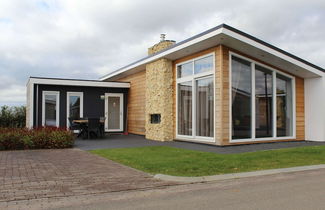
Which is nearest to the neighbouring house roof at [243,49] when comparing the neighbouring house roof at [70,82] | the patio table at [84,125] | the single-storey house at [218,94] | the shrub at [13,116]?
the single-storey house at [218,94]

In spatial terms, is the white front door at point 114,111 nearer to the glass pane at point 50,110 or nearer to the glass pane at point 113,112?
the glass pane at point 113,112

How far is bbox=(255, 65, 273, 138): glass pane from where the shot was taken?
449 inches

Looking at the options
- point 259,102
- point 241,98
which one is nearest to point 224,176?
point 241,98

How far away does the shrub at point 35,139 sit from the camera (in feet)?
33.0

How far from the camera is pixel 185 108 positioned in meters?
12.6

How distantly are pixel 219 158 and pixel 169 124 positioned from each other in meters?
5.12

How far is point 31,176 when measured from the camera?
6020mm

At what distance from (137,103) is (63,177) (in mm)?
10426

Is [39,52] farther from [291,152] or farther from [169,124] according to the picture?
[291,152]

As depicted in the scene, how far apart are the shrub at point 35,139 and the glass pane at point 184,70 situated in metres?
4.99

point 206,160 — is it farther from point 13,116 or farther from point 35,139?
point 13,116

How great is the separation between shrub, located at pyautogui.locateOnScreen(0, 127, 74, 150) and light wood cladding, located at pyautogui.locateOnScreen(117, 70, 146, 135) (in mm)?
5293

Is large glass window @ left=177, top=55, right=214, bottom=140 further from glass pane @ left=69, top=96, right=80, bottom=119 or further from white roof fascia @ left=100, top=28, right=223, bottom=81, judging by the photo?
glass pane @ left=69, top=96, right=80, bottom=119

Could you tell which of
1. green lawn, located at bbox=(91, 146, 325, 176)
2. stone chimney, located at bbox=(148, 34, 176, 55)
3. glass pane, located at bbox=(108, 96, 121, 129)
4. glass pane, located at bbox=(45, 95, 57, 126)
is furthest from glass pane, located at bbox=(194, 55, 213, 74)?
glass pane, located at bbox=(45, 95, 57, 126)
